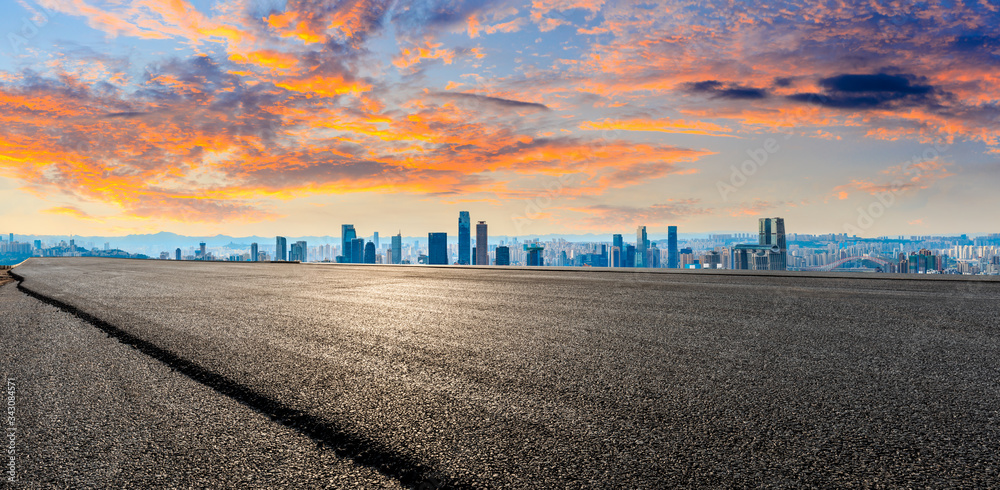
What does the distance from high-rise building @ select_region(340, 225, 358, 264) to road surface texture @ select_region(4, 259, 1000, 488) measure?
13571 centimetres

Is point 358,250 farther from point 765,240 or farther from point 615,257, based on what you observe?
point 765,240

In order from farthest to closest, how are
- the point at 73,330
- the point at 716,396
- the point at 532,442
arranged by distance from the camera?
the point at 73,330
the point at 716,396
the point at 532,442

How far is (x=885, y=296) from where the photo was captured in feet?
39.0

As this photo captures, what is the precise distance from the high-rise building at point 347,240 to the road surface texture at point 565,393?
445 ft

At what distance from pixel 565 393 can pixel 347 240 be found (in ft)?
515

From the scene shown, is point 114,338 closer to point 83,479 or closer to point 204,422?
point 204,422

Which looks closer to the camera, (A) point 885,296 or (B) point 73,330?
(B) point 73,330

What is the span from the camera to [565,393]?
441 centimetres

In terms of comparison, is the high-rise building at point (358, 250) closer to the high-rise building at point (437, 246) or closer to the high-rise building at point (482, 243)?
the high-rise building at point (437, 246)

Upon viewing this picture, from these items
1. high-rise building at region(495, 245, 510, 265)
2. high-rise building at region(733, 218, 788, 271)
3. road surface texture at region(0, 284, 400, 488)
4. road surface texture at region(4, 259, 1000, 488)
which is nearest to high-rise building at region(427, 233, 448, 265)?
high-rise building at region(495, 245, 510, 265)

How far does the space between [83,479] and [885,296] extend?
14.4 m

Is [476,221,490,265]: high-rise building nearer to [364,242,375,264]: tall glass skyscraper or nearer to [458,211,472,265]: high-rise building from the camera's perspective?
[458,211,472,265]: high-rise building

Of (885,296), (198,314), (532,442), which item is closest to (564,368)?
(532,442)

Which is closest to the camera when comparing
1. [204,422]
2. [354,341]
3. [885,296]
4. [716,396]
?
[204,422]
